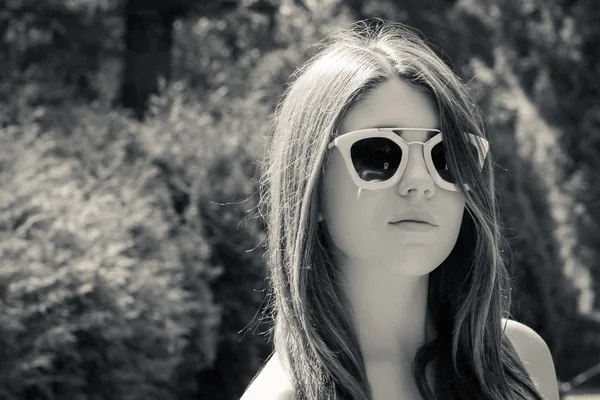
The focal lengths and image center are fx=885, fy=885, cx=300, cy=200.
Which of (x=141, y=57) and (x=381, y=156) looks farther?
(x=141, y=57)

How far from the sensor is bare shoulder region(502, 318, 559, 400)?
1.84m

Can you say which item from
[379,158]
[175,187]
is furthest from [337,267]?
[175,187]

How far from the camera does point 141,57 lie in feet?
28.8

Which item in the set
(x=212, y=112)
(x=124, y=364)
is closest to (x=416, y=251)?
(x=124, y=364)

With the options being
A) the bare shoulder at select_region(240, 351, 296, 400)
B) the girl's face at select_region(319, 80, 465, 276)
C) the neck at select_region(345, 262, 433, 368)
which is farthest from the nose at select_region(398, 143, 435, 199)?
the bare shoulder at select_region(240, 351, 296, 400)

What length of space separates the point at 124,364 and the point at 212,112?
9.21ft

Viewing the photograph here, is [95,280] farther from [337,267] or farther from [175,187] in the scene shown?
[337,267]

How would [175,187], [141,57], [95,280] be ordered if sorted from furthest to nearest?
[141,57], [175,187], [95,280]

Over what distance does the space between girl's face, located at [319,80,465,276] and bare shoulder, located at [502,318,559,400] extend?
13.5 inches

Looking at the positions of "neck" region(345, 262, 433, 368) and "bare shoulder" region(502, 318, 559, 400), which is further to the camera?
"bare shoulder" region(502, 318, 559, 400)

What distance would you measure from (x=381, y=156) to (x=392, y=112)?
0.31 feet

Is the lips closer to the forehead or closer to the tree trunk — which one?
the forehead

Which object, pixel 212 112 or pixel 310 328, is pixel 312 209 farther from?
pixel 212 112

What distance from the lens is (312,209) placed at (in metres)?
1.64
